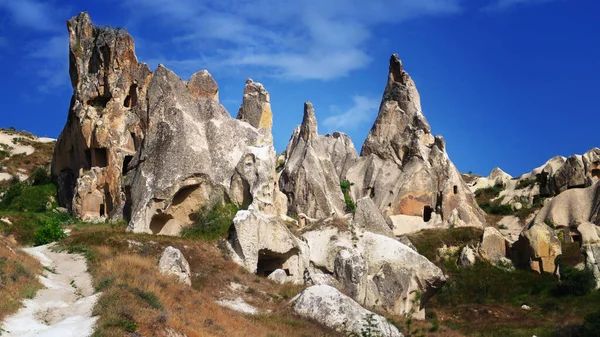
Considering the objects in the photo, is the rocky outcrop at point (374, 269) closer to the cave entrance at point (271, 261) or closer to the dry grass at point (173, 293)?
the cave entrance at point (271, 261)

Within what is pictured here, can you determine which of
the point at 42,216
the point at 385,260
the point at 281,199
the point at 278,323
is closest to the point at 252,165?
the point at 281,199

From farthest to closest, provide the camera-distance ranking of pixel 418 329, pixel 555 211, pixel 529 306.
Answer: pixel 555 211, pixel 529 306, pixel 418 329

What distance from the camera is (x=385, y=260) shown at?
73.2 feet

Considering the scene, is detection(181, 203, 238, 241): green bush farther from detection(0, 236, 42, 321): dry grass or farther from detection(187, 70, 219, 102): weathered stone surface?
detection(0, 236, 42, 321): dry grass

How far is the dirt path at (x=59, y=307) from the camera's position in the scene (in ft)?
34.1

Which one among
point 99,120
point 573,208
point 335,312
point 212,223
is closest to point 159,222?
point 212,223

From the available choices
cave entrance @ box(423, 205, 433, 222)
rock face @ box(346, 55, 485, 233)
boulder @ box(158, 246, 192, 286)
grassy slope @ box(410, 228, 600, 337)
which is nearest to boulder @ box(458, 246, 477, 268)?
grassy slope @ box(410, 228, 600, 337)

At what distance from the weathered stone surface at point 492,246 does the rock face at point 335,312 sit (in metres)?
19.7

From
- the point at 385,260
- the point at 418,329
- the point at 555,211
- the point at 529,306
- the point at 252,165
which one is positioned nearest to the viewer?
the point at 418,329

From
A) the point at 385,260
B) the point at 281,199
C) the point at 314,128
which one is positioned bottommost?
A: the point at 385,260

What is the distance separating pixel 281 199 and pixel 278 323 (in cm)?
1219

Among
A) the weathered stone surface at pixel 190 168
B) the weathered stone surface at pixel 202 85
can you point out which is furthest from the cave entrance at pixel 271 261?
the weathered stone surface at pixel 202 85

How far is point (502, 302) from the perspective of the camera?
29406mm

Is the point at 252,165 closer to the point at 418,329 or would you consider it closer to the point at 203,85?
the point at 203,85
